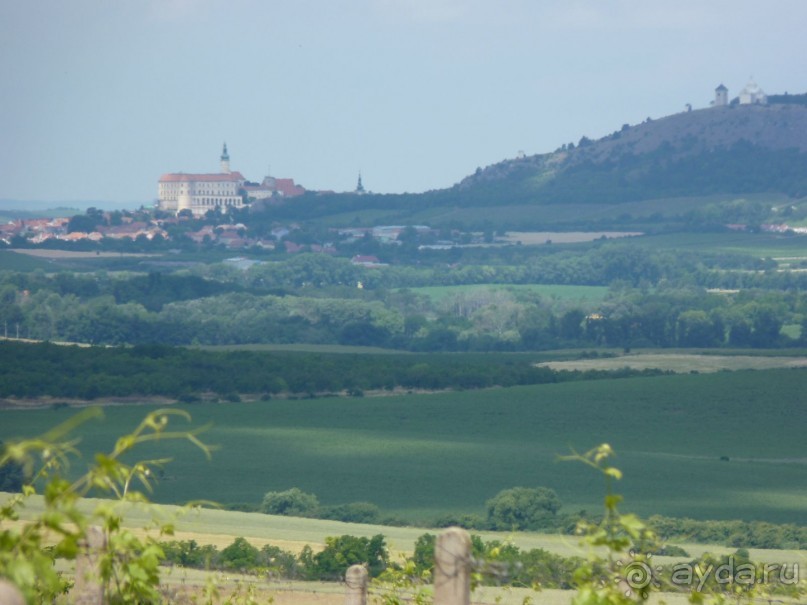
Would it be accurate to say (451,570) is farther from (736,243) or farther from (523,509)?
(736,243)

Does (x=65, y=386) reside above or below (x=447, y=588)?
below

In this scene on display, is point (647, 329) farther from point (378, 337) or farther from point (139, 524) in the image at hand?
point (139, 524)

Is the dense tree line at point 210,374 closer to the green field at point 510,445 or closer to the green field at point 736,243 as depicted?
the green field at point 510,445

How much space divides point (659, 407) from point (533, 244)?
120852 millimetres

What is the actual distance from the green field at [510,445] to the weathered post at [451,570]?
32215 mm

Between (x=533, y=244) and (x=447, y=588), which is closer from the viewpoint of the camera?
(x=447, y=588)

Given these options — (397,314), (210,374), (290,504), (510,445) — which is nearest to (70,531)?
(290,504)

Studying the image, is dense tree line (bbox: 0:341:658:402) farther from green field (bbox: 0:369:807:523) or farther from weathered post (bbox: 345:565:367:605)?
weathered post (bbox: 345:565:367:605)

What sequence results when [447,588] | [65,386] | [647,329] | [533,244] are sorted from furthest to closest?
[533,244]
[647,329]
[65,386]
[447,588]

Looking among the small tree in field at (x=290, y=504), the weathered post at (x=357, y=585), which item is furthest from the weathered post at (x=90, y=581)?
the small tree in field at (x=290, y=504)

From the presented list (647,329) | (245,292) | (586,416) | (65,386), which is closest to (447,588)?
(586,416)

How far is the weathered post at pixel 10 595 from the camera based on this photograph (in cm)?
426

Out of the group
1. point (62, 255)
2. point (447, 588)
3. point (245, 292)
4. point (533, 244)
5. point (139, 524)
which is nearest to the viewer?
point (447, 588)

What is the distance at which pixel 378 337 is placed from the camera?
3996 inches
